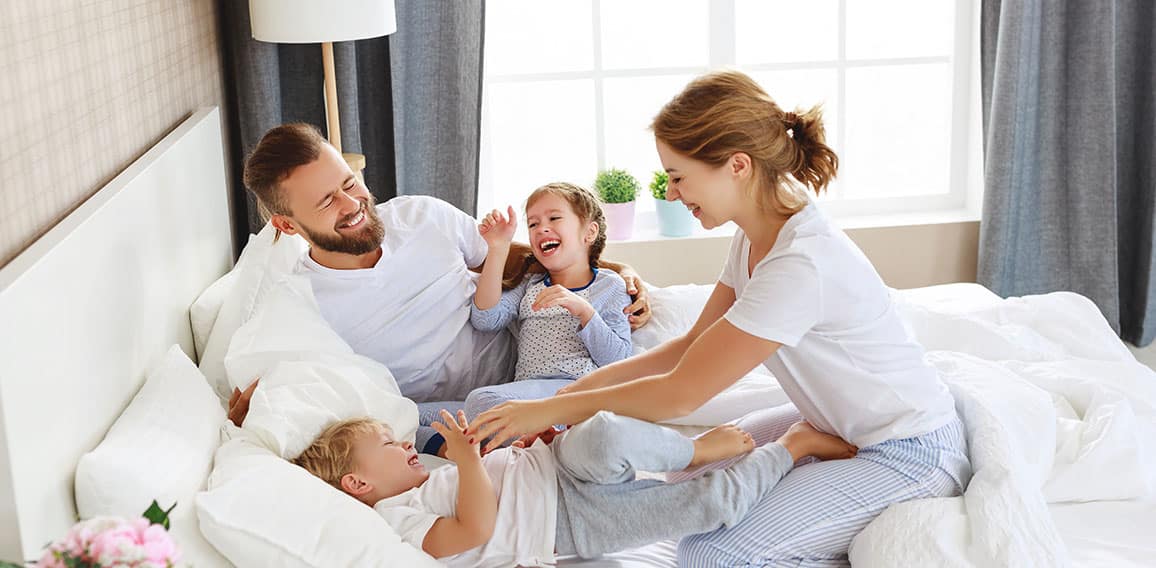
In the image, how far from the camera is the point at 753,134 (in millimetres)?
1884

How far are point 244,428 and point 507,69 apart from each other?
6.79 ft

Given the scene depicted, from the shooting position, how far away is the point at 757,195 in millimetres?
1943

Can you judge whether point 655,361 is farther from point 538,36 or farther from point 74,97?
point 538,36

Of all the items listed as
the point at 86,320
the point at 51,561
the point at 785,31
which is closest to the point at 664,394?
the point at 86,320

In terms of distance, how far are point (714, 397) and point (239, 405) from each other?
0.88 meters

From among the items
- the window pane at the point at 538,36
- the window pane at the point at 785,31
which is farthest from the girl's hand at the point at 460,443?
the window pane at the point at 785,31

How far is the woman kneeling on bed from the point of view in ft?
5.99

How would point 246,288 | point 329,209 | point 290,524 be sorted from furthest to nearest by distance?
point 246,288, point 329,209, point 290,524

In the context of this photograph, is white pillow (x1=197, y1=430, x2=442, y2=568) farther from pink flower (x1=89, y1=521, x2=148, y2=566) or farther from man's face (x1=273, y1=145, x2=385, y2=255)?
man's face (x1=273, y1=145, x2=385, y2=255)

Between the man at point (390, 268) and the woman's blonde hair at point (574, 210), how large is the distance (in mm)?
102

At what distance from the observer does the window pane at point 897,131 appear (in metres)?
3.93

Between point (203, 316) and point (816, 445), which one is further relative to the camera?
point (203, 316)

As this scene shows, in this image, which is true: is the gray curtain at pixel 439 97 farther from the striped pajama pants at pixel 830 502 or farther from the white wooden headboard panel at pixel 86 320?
the striped pajama pants at pixel 830 502

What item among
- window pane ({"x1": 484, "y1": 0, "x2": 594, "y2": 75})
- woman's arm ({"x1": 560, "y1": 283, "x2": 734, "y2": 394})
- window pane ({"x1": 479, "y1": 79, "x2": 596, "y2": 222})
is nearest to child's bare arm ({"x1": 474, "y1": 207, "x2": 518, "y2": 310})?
woman's arm ({"x1": 560, "y1": 283, "x2": 734, "y2": 394})
